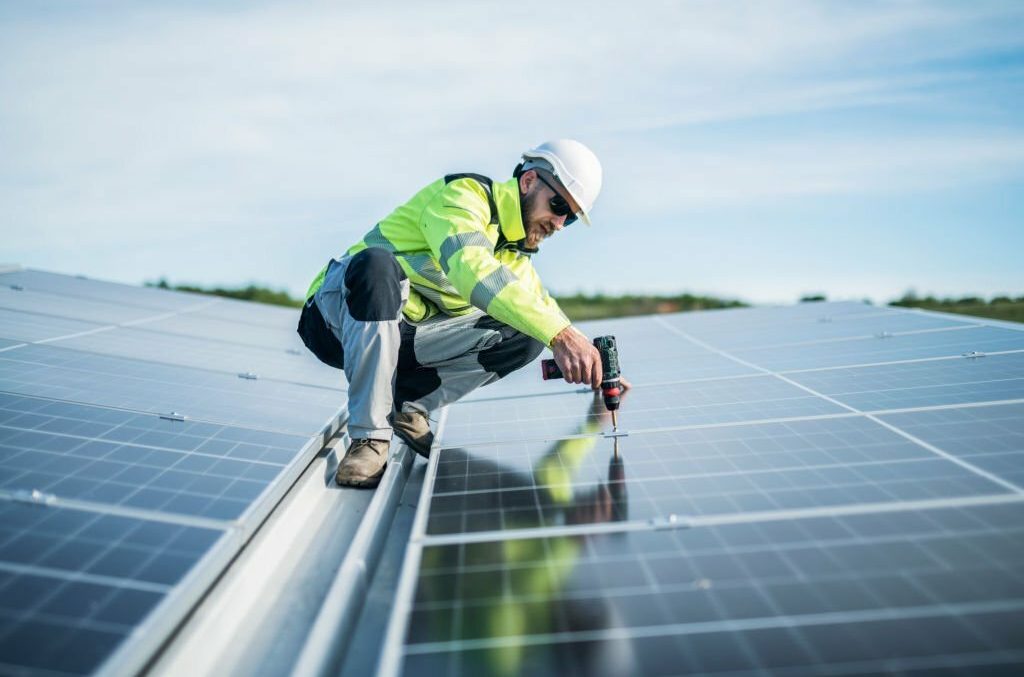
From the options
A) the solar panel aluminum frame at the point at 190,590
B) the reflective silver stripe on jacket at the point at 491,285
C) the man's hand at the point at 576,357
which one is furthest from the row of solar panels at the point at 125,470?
the man's hand at the point at 576,357

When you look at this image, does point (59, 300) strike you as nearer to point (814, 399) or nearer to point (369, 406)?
point (369, 406)

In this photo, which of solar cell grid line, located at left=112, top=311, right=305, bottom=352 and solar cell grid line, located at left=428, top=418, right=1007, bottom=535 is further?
solar cell grid line, located at left=112, top=311, right=305, bottom=352

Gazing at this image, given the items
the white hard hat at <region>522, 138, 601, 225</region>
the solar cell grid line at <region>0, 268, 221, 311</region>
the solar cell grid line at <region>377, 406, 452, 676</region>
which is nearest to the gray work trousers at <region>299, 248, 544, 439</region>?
the solar cell grid line at <region>377, 406, 452, 676</region>

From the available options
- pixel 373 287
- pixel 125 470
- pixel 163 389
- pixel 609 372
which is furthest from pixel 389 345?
pixel 163 389

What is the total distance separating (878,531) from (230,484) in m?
2.21

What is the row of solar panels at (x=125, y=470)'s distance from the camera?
1.75 meters

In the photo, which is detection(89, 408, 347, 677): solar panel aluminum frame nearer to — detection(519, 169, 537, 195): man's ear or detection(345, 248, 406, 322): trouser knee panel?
detection(345, 248, 406, 322): trouser knee panel

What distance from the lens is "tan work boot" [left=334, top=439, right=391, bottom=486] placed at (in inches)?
119

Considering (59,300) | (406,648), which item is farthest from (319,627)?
(59,300)

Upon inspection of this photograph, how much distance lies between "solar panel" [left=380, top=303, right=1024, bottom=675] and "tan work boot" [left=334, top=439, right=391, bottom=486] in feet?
0.84

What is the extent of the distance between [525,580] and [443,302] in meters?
2.24

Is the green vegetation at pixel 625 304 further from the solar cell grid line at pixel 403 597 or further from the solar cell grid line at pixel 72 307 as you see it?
the solar cell grid line at pixel 403 597

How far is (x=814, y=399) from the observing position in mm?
3664

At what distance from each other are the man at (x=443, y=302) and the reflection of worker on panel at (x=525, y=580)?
64cm
